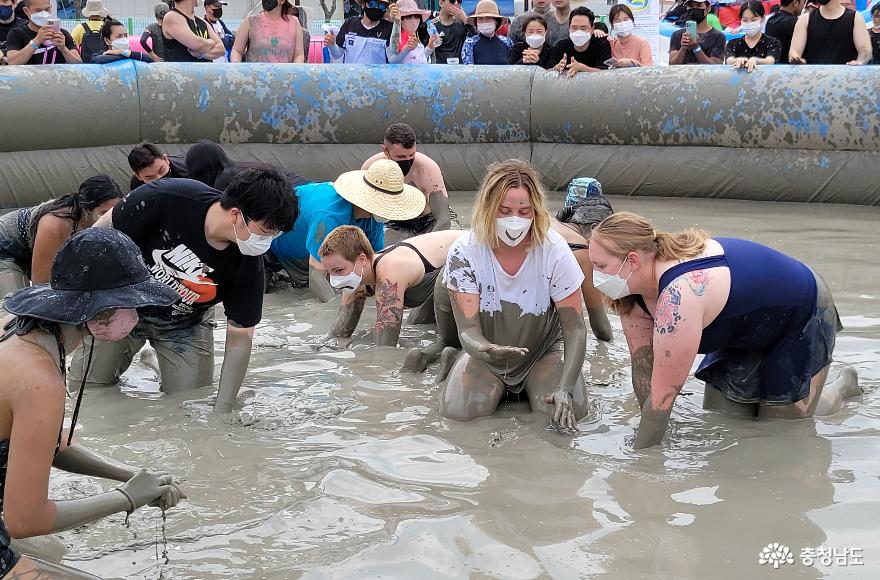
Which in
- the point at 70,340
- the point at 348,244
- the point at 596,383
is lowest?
the point at 596,383

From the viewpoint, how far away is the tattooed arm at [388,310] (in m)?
5.13

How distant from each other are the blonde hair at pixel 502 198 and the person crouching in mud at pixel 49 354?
1.59m

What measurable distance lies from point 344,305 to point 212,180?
1343mm

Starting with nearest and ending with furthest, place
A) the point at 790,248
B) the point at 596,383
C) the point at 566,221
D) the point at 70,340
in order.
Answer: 1. the point at 70,340
2. the point at 596,383
3. the point at 566,221
4. the point at 790,248

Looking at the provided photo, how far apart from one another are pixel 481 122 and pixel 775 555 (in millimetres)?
6499

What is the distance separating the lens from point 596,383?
4.69m

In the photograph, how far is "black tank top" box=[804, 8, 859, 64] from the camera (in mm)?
8547

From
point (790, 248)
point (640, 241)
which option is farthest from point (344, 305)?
point (790, 248)

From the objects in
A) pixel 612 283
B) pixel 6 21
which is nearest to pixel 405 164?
pixel 612 283

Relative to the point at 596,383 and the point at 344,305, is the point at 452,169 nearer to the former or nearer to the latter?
the point at 344,305

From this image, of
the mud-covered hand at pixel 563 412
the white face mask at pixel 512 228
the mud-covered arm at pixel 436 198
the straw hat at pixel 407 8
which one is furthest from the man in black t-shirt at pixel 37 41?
the mud-covered hand at pixel 563 412

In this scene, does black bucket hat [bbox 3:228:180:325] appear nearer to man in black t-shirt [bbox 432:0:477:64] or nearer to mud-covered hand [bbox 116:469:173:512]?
mud-covered hand [bbox 116:469:173:512]

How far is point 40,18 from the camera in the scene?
8.66m

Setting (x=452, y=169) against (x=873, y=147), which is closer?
(x=873, y=147)
